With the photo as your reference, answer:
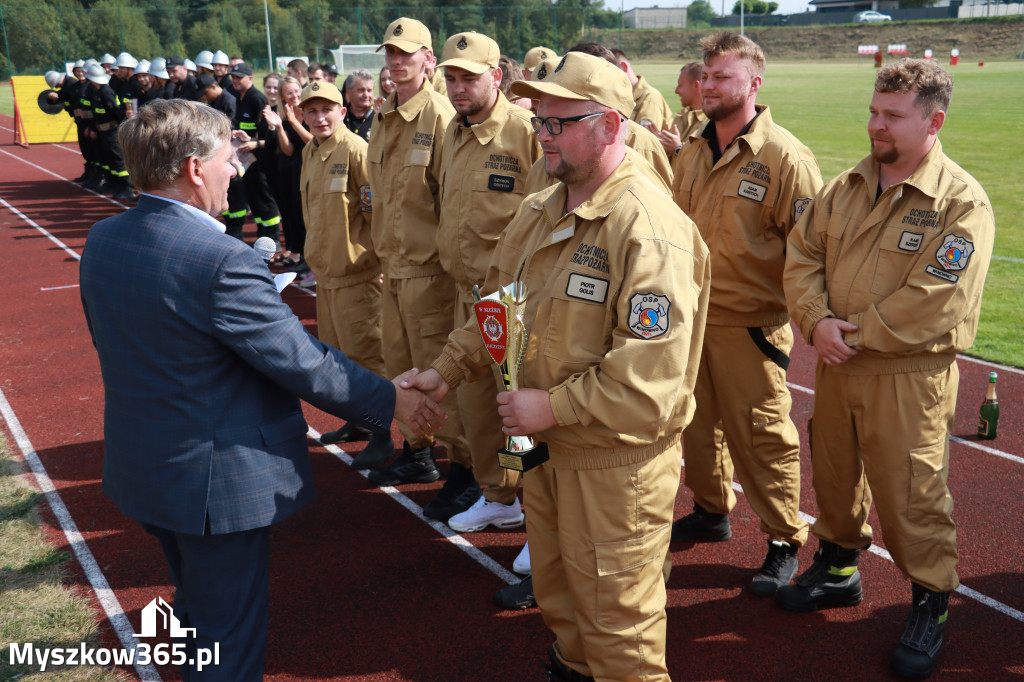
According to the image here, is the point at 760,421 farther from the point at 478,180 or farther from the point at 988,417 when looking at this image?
the point at 988,417

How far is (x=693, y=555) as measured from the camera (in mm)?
4930

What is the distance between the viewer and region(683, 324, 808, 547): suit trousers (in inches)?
174

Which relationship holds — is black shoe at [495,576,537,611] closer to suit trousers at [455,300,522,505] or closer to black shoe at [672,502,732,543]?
suit trousers at [455,300,522,505]

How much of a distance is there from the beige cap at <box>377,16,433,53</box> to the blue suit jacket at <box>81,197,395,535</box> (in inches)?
114

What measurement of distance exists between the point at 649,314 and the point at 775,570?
7.84ft

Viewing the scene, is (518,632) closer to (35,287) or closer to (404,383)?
(404,383)

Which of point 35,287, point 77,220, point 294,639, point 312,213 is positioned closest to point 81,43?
point 77,220

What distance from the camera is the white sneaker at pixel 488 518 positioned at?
5285 millimetres

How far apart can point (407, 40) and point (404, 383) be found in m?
2.85

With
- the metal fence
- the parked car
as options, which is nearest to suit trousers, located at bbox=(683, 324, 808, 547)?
the metal fence

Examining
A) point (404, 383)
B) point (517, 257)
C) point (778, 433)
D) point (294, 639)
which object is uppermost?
point (517, 257)

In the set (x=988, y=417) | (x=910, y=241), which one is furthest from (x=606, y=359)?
(x=988, y=417)

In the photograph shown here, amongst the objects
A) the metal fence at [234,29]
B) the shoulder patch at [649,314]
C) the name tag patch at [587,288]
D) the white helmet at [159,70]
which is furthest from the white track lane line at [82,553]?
the metal fence at [234,29]

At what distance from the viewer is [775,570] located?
4.54 meters
